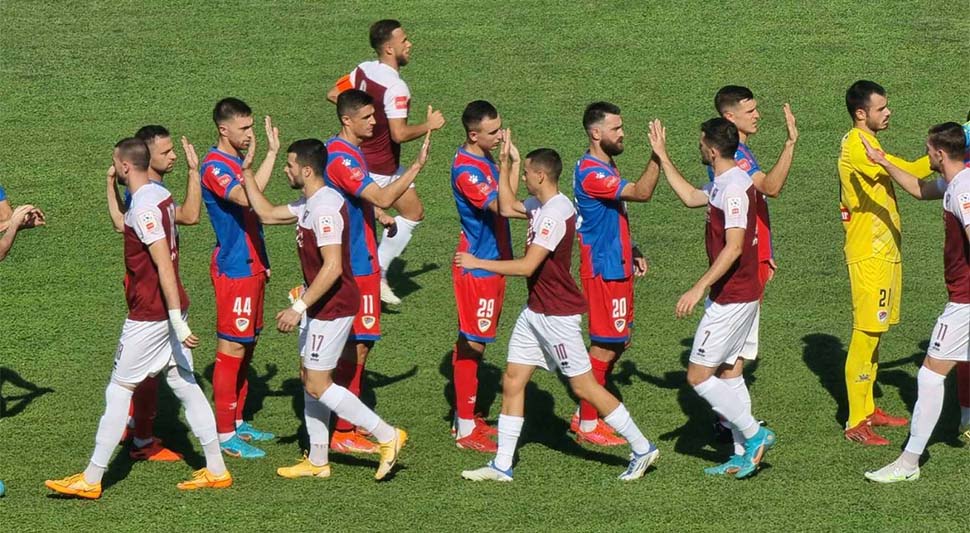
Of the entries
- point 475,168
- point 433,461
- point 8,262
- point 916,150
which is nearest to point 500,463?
point 433,461

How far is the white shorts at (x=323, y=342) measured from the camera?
1089 cm

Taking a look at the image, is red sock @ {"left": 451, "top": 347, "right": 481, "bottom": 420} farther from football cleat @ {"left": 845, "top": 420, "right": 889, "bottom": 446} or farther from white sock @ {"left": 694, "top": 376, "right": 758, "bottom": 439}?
football cleat @ {"left": 845, "top": 420, "right": 889, "bottom": 446}

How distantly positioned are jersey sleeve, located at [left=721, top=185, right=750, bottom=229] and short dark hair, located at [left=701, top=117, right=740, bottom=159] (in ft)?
1.09

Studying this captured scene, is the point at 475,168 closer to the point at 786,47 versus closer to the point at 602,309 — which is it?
the point at 602,309

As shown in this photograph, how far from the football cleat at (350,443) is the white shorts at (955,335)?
457 cm

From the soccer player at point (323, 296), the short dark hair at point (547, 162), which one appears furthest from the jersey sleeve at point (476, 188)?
the soccer player at point (323, 296)

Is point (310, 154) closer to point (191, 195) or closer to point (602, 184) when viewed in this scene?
point (191, 195)

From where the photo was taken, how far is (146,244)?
10531 mm

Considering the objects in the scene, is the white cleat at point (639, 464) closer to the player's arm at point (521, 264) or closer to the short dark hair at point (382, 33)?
the player's arm at point (521, 264)

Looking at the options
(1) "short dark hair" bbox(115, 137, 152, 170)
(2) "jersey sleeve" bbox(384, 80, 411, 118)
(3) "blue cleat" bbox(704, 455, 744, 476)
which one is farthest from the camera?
(2) "jersey sleeve" bbox(384, 80, 411, 118)

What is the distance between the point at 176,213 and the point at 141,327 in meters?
1.28

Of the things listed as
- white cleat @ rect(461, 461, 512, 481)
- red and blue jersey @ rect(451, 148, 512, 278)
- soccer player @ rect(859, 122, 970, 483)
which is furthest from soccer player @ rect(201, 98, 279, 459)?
soccer player @ rect(859, 122, 970, 483)

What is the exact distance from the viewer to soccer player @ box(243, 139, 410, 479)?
419 inches

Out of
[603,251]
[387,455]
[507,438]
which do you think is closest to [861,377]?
[603,251]
